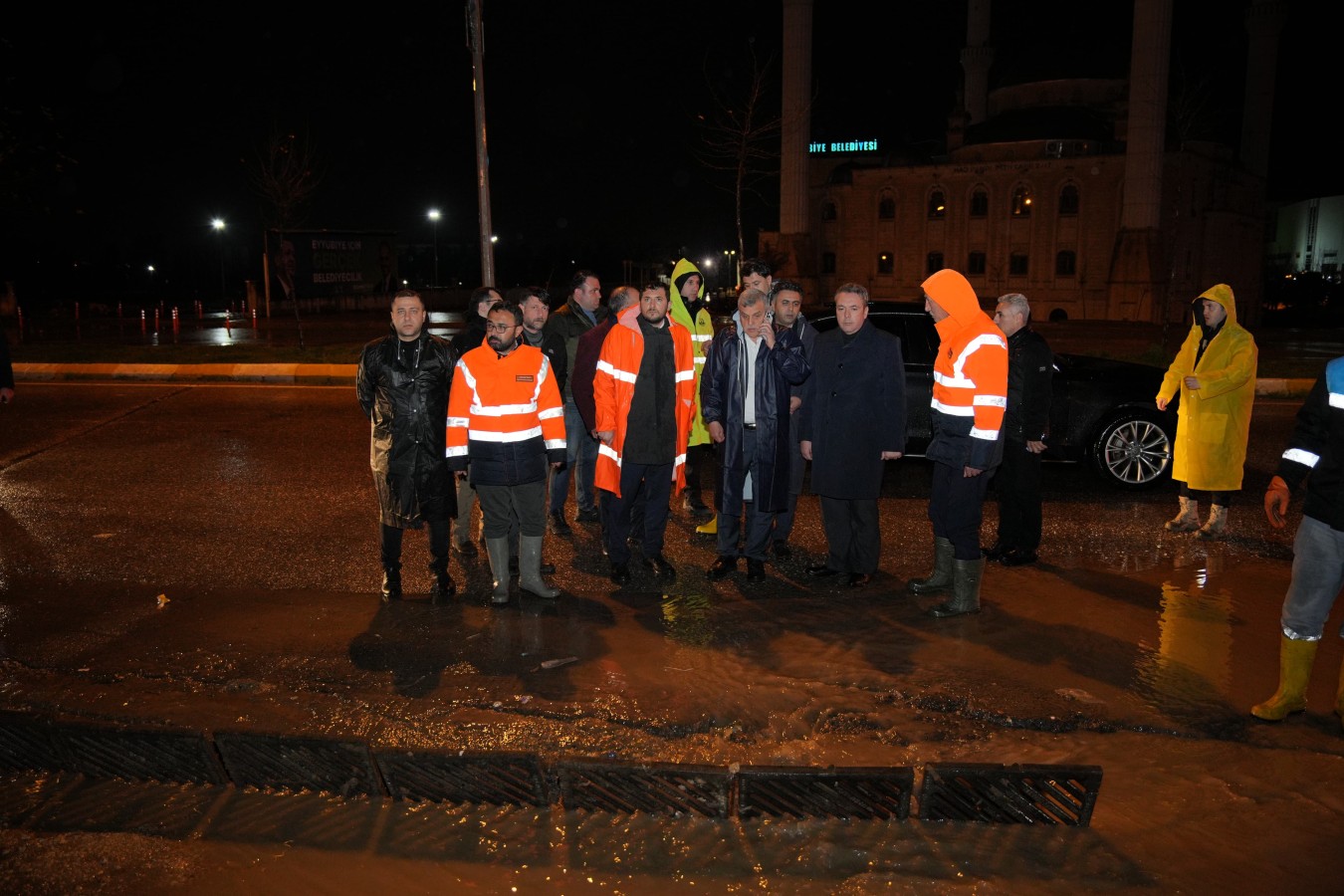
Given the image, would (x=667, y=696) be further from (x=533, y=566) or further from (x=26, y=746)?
(x=26, y=746)

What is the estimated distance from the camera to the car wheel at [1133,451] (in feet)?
29.4

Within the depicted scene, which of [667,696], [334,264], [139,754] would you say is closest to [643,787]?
[667,696]

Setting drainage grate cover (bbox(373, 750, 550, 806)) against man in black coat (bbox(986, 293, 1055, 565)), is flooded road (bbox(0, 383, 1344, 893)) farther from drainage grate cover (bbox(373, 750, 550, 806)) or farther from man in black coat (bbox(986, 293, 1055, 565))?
man in black coat (bbox(986, 293, 1055, 565))

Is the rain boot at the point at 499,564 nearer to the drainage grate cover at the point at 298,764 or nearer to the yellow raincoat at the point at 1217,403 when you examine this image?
the drainage grate cover at the point at 298,764

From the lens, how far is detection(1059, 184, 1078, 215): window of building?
5897 cm

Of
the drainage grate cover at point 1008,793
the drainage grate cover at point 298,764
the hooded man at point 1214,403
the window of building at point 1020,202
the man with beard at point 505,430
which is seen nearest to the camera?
the drainage grate cover at point 1008,793

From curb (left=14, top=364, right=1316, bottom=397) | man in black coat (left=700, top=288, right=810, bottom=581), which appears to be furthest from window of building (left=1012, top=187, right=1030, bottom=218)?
man in black coat (left=700, top=288, right=810, bottom=581)

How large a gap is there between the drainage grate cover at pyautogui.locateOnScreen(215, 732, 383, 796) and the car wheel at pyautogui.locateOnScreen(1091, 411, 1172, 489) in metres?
7.22

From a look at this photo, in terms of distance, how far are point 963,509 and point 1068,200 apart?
59.8 m

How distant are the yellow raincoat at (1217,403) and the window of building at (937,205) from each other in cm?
5885

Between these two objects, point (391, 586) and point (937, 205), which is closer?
point (391, 586)

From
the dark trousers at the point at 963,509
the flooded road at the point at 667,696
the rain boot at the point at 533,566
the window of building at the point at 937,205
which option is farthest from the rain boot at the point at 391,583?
the window of building at the point at 937,205

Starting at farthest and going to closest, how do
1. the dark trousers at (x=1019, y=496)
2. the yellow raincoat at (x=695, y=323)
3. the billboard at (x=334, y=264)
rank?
the billboard at (x=334, y=264)
the yellow raincoat at (x=695, y=323)
the dark trousers at (x=1019, y=496)

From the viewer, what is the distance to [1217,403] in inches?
288
